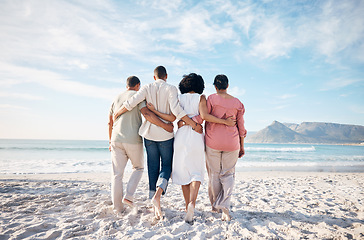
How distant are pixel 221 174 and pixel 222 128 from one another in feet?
2.17

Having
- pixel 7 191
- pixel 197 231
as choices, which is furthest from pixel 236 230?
pixel 7 191

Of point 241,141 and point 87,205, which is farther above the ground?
point 241,141

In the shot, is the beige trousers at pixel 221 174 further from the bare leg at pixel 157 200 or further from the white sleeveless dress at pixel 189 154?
the bare leg at pixel 157 200

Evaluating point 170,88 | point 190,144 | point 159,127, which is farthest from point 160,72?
point 190,144

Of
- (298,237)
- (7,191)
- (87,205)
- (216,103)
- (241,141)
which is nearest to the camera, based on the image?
(298,237)

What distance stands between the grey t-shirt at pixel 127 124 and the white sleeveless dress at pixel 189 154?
1.98 feet

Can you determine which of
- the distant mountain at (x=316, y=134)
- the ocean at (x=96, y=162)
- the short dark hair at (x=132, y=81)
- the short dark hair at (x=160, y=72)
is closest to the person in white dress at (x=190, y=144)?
the short dark hair at (x=160, y=72)

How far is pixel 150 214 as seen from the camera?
2771mm

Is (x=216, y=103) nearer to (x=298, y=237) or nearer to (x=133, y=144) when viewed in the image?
(x=133, y=144)

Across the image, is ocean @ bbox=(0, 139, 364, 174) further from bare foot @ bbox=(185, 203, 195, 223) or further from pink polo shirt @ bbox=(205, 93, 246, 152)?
pink polo shirt @ bbox=(205, 93, 246, 152)

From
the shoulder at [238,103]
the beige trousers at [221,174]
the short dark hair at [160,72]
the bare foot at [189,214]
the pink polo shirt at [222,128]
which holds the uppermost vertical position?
the short dark hair at [160,72]

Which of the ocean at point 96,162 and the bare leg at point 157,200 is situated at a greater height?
the bare leg at point 157,200

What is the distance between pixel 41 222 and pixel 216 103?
8.72 feet

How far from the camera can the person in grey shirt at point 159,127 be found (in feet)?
8.68
